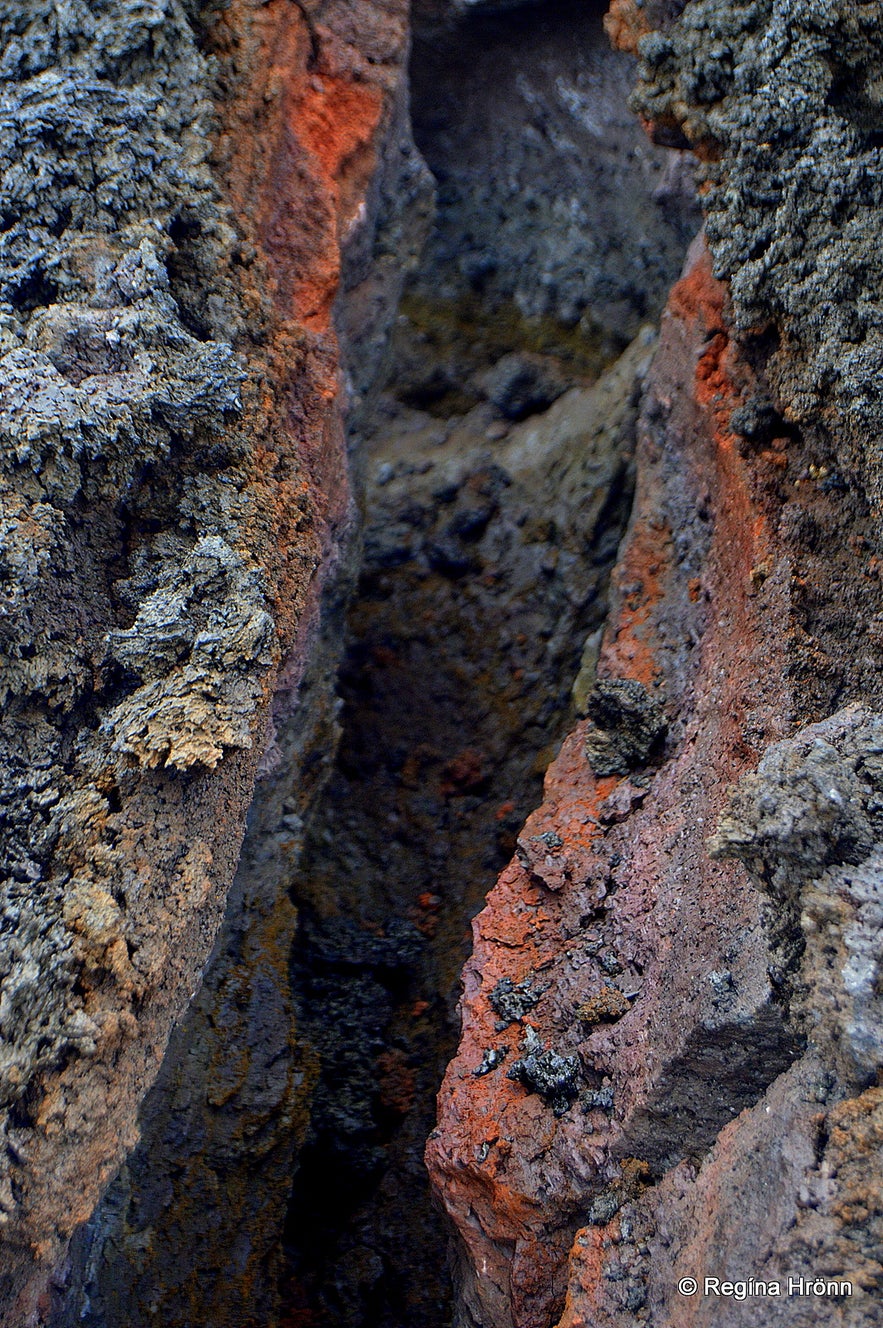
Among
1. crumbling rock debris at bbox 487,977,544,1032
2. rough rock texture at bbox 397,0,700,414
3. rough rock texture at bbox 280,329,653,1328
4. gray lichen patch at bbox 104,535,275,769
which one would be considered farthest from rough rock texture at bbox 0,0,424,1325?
rough rock texture at bbox 397,0,700,414

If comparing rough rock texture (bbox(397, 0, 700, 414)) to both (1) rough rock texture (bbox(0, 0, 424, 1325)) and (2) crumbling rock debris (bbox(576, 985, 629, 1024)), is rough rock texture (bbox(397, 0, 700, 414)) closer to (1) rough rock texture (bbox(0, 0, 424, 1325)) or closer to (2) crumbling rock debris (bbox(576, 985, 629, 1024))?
(1) rough rock texture (bbox(0, 0, 424, 1325))

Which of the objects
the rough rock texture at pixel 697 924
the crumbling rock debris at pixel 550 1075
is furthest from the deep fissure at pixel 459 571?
the crumbling rock debris at pixel 550 1075

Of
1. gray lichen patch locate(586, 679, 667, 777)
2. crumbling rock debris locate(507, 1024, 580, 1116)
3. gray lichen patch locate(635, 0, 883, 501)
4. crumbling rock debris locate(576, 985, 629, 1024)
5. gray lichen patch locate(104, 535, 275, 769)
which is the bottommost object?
crumbling rock debris locate(507, 1024, 580, 1116)

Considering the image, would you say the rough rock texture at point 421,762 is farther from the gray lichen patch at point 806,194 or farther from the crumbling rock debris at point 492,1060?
the gray lichen patch at point 806,194

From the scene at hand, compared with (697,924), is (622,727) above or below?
above

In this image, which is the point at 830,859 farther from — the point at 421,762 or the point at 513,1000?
the point at 421,762

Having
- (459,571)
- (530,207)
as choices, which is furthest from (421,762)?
(530,207)

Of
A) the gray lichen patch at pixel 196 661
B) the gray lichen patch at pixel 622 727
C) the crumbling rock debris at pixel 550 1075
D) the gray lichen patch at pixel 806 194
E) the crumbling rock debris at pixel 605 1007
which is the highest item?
the gray lichen patch at pixel 806 194
